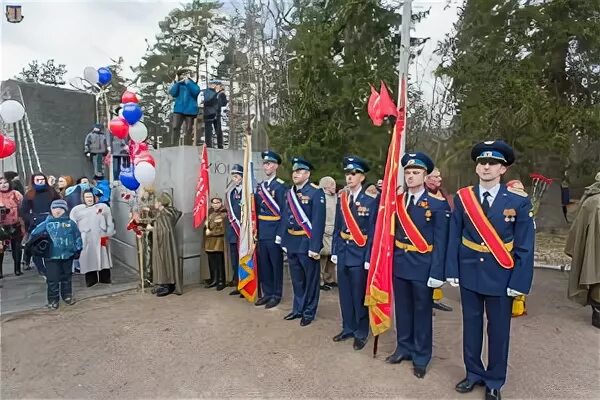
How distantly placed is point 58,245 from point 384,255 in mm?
4032

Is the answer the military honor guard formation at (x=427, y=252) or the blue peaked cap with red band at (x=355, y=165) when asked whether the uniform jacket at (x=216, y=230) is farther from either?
the blue peaked cap with red band at (x=355, y=165)

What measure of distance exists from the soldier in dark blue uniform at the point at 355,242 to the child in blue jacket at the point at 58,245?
132 inches

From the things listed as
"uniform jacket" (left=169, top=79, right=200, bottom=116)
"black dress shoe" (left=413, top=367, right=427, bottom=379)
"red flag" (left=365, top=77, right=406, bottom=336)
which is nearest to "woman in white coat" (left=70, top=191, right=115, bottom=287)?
"uniform jacket" (left=169, top=79, right=200, bottom=116)

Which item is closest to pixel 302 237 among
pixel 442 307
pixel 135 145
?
pixel 442 307

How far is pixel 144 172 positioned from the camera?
6387 mm

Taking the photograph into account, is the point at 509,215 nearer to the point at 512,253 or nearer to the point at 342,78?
the point at 512,253

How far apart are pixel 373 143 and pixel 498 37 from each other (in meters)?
4.23

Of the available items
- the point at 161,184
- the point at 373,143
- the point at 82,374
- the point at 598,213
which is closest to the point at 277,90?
the point at 373,143

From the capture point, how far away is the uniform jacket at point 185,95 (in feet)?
24.0

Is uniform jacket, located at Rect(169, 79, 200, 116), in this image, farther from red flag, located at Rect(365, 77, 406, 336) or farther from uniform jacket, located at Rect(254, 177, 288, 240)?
red flag, located at Rect(365, 77, 406, 336)

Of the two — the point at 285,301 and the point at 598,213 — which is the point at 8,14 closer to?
the point at 285,301

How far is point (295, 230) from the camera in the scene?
5.35m

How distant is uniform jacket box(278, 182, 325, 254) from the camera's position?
5051 mm

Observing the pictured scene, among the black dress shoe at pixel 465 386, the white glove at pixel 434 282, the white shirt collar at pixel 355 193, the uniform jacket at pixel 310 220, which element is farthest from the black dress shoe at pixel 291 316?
the black dress shoe at pixel 465 386
